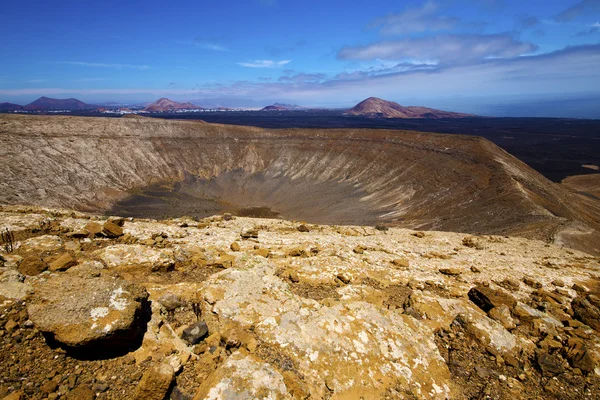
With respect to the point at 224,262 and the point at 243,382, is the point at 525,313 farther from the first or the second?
the point at 224,262

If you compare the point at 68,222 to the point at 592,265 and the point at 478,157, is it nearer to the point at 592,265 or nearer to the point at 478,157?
the point at 592,265

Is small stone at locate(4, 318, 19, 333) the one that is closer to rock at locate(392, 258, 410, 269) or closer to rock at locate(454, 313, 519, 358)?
rock at locate(454, 313, 519, 358)

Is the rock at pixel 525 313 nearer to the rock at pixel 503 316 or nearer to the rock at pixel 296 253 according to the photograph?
the rock at pixel 503 316

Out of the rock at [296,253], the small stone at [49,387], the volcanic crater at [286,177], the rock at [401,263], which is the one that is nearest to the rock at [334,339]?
the small stone at [49,387]

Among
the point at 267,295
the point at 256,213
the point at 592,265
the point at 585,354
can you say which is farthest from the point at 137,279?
the point at 256,213

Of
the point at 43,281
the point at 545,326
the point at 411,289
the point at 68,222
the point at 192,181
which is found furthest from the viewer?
the point at 192,181

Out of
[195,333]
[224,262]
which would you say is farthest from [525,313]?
[224,262]

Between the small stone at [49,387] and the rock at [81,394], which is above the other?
the small stone at [49,387]
